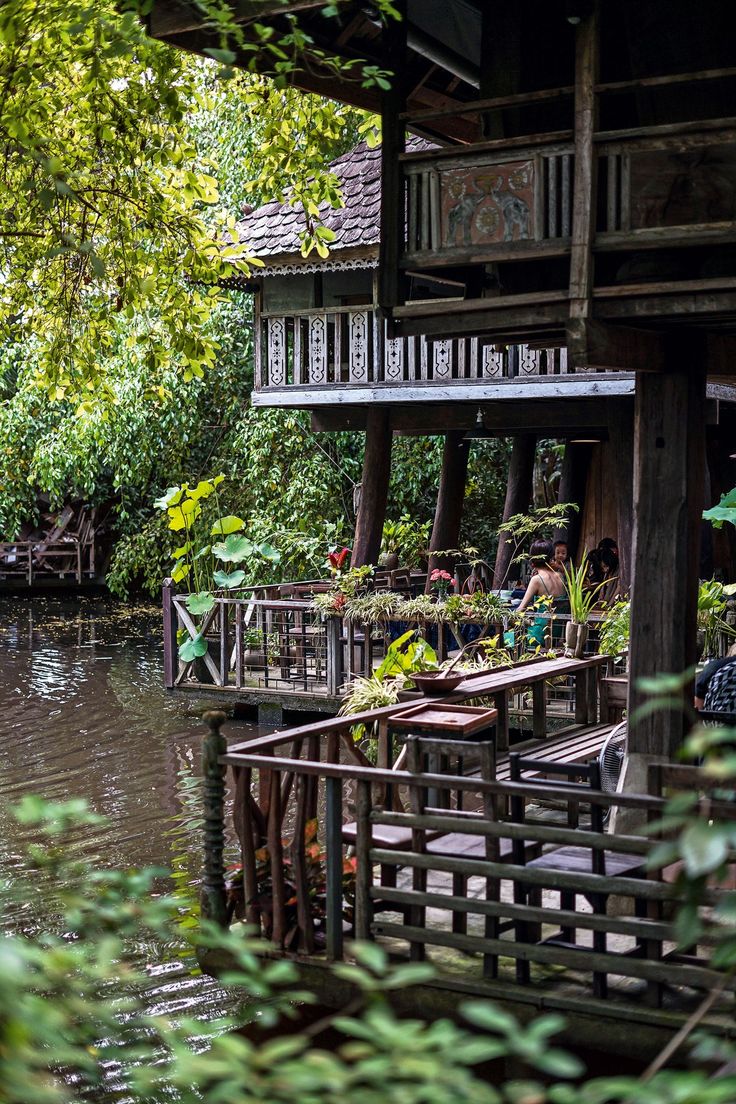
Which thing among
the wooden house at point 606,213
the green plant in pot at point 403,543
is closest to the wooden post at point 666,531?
the wooden house at point 606,213

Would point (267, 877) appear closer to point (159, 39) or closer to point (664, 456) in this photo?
point (664, 456)

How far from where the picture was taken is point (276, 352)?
18344 millimetres

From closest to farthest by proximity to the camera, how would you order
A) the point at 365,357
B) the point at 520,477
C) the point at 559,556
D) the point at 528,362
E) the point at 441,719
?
1. the point at 441,719
2. the point at 559,556
3. the point at 528,362
4. the point at 365,357
5. the point at 520,477

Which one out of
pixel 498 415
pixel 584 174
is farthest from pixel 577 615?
pixel 584 174

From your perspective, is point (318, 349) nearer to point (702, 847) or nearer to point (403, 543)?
point (403, 543)

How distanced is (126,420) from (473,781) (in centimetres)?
2072

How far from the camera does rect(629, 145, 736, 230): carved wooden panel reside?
20.3 ft

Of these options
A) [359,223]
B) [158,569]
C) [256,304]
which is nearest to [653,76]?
[359,223]

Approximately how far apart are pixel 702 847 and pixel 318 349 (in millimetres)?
16115

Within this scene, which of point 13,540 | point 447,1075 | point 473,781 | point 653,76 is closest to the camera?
point 447,1075

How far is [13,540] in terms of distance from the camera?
31.4 meters

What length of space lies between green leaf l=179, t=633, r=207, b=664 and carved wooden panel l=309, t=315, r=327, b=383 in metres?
4.12

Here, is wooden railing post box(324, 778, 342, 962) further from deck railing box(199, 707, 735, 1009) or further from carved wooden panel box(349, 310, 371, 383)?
carved wooden panel box(349, 310, 371, 383)

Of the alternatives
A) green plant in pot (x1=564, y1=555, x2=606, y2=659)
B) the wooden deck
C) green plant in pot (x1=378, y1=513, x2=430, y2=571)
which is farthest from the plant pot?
green plant in pot (x1=378, y1=513, x2=430, y2=571)
